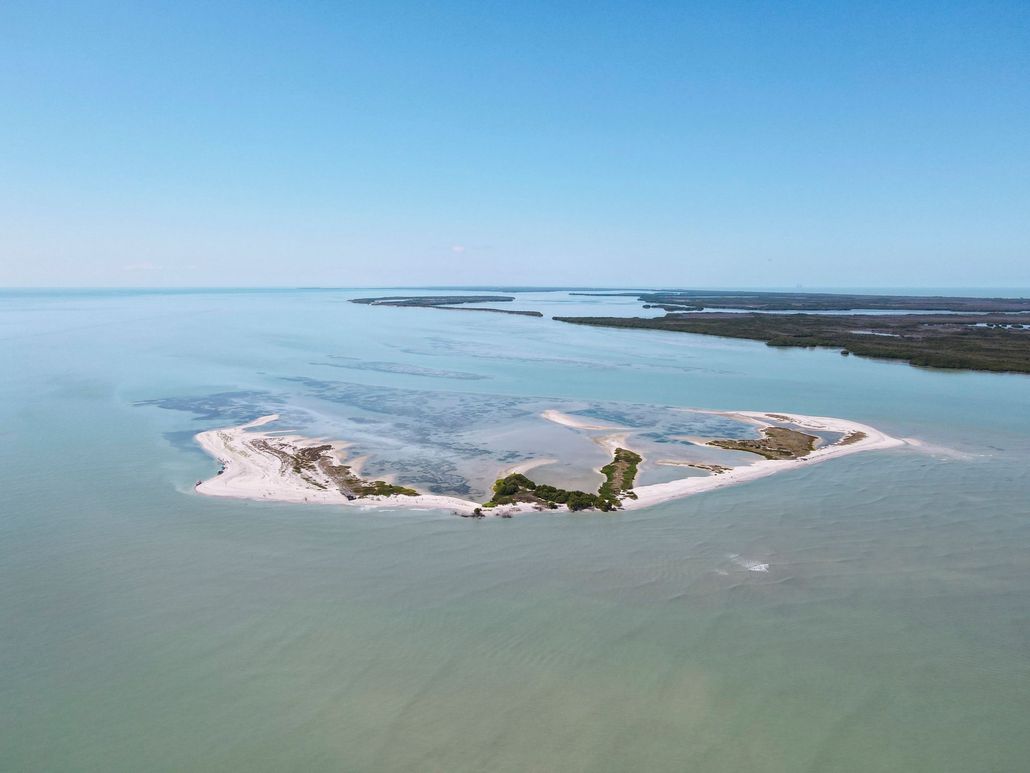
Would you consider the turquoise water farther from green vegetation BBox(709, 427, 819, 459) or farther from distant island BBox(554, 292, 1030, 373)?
distant island BBox(554, 292, 1030, 373)

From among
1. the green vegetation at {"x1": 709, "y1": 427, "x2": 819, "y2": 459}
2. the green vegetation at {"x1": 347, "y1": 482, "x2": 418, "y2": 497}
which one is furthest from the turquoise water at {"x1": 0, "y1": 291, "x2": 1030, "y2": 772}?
the green vegetation at {"x1": 709, "y1": 427, "x2": 819, "y2": 459}

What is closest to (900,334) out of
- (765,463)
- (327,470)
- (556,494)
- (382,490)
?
(765,463)

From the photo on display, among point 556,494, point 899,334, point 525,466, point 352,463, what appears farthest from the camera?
point 899,334

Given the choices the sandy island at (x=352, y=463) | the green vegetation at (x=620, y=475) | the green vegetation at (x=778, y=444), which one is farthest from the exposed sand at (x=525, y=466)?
the green vegetation at (x=778, y=444)

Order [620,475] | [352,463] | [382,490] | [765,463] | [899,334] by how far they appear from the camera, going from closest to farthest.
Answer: [382,490] → [620,475] → [352,463] → [765,463] → [899,334]

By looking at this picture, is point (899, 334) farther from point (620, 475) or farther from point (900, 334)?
point (620, 475)

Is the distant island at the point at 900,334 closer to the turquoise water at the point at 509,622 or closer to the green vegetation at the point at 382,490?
the turquoise water at the point at 509,622

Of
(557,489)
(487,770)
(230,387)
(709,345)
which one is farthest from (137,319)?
(487,770)
